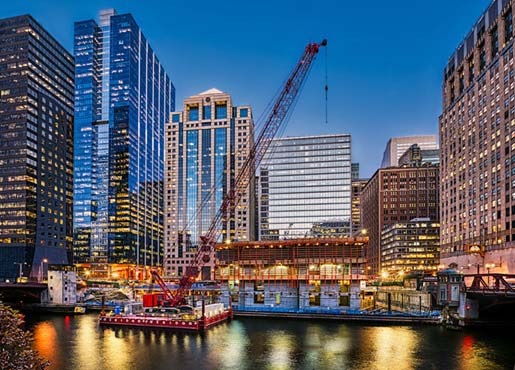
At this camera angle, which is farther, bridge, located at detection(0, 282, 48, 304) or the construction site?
bridge, located at detection(0, 282, 48, 304)

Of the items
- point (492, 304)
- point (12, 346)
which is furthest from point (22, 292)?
point (12, 346)

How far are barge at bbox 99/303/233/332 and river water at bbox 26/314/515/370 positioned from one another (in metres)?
2.51

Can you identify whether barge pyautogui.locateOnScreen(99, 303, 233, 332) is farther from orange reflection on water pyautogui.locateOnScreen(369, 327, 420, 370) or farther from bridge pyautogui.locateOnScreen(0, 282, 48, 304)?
bridge pyautogui.locateOnScreen(0, 282, 48, 304)

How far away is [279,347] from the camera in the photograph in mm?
74688

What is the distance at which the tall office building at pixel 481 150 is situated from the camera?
138000mm

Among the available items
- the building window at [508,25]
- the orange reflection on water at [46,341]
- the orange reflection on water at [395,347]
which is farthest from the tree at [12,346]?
the building window at [508,25]

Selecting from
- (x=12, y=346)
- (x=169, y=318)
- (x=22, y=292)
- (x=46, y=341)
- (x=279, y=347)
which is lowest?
(x=46, y=341)

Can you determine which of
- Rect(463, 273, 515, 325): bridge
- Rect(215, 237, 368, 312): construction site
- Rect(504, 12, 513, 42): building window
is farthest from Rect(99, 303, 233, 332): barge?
Rect(504, 12, 513, 42): building window

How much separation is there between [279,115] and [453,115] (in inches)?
3313

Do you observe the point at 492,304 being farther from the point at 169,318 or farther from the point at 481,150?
the point at 481,150

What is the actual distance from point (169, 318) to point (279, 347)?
2879cm

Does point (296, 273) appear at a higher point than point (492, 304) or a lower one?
higher

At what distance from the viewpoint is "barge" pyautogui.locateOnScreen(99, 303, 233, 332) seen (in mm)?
92625

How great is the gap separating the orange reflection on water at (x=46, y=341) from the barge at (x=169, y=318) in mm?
10867
